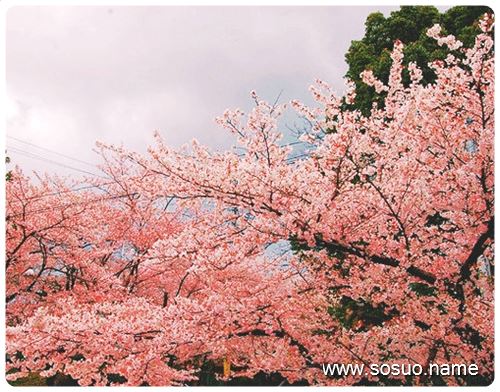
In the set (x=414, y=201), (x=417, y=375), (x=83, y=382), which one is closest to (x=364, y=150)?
(x=414, y=201)

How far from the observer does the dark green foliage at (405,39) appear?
9.96 meters

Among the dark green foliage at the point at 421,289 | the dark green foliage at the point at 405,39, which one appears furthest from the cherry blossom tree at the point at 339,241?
the dark green foliage at the point at 405,39

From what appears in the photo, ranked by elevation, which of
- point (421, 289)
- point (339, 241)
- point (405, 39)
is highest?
point (405, 39)

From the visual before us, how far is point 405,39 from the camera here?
11406 mm

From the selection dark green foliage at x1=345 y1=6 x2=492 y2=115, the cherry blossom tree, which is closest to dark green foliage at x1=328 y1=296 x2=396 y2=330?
the cherry blossom tree

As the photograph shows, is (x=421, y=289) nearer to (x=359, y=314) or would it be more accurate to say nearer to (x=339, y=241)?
(x=359, y=314)

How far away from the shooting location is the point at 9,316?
34.3ft

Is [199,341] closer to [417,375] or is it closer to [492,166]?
[417,375]

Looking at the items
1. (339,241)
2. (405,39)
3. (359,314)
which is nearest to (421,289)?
(359,314)

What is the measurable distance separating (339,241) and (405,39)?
861 centimetres

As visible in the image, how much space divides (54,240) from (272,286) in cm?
677

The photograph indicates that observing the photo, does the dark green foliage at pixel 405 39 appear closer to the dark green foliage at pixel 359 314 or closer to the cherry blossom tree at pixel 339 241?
the dark green foliage at pixel 359 314

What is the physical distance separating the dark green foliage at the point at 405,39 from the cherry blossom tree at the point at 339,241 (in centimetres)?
524

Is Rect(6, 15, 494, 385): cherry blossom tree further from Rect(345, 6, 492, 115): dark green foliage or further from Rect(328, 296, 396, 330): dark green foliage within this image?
Rect(345, 6, 492, 115): dark green foliage
